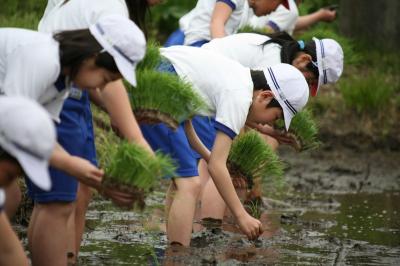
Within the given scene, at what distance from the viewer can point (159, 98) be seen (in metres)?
5.59

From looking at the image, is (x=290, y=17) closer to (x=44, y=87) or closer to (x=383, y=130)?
(x=383, y=130)

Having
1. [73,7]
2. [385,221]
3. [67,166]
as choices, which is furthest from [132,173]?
[385,221]

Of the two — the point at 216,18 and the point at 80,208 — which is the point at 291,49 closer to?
the point at 216,18

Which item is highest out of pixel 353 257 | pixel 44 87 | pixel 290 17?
pixel 290 17

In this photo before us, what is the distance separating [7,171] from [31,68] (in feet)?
1.40

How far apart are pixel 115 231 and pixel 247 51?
1.35m

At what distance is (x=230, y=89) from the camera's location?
594 cm

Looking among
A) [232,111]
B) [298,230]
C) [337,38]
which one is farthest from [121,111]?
[337,38]

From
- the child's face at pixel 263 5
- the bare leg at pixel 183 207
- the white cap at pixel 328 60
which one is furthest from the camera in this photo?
the child's face at pixel 263 5

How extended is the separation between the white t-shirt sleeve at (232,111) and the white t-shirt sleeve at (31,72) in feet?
4.36

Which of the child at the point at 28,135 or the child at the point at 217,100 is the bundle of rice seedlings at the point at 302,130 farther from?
the child at the point at 28,135

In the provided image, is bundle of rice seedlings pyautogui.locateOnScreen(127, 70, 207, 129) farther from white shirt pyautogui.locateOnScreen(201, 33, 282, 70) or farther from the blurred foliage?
the blurred foliage

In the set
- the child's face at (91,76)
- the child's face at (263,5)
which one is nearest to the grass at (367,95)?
the child's face at (263,5)

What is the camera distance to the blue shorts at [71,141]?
197 inches
